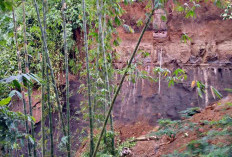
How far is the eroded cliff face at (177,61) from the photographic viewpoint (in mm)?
6355

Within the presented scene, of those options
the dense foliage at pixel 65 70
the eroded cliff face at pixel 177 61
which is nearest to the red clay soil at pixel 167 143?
the dense foliage at pixel 65 70

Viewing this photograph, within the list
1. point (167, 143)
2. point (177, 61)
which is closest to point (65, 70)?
point (167, 143)

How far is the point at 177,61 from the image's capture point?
264 inches

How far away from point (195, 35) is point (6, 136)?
20.3ft

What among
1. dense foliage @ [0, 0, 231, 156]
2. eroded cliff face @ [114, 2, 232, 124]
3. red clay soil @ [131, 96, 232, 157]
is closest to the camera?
dense foliage @ [0, 0, 231, 156]

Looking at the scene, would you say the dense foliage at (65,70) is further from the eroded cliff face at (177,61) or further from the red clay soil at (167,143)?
the eroded cliff face at (177,61)

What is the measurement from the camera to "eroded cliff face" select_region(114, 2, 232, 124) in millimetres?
6355

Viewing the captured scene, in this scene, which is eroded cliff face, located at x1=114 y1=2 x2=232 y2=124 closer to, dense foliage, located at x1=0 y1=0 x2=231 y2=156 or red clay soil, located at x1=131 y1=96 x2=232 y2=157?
dense foliage, located at x1=0 y1=0 x2=231 y2=156

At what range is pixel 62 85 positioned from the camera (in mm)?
6820

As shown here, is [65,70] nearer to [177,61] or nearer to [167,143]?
[167,143]

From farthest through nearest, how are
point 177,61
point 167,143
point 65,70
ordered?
point 177,61 < point 167,143 < point 65,70

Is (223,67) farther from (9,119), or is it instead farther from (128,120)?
(9,119)

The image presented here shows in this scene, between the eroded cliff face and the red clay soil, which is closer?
the red clay soil

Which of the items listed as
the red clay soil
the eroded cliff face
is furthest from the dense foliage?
the eroded cliff face
